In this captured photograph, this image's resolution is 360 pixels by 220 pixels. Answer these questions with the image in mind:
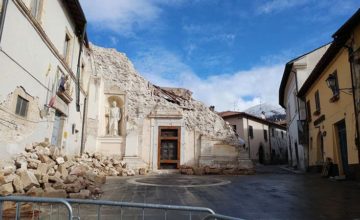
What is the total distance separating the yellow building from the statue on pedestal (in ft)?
40.6

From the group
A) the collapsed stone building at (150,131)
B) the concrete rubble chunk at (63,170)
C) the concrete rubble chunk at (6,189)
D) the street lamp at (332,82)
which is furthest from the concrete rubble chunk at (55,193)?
the collapsed stone building at (150,131)

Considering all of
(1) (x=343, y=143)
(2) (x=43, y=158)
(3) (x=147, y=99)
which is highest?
(3) (x=147, y=99)

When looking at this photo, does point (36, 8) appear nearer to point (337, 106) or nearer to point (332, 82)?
point (332, 82)

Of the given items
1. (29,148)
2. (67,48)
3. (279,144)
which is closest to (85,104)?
(67,48)

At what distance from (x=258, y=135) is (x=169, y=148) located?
2002 centimetres

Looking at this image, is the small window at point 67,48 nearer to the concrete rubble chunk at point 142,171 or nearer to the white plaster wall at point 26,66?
the white plaster wall at point 26,66

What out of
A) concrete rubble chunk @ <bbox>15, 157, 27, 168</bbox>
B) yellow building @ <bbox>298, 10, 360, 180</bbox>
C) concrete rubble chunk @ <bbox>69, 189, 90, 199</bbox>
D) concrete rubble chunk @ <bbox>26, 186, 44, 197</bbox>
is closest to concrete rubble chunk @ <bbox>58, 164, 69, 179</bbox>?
concrete rubble chunk @ <bbox>15, 157, 27, 168</bbox>

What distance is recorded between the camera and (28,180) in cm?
700

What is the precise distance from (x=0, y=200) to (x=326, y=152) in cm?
1544

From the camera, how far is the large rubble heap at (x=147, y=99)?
2023 centimetres

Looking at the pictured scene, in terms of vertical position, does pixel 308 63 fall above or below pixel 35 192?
above

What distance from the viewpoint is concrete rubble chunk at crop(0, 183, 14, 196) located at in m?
6.33

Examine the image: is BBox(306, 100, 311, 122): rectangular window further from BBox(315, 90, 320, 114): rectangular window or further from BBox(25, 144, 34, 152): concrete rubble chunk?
BBox(25, 144, 34, 152): concrete rubble chunk

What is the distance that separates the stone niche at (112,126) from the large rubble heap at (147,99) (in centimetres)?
46
